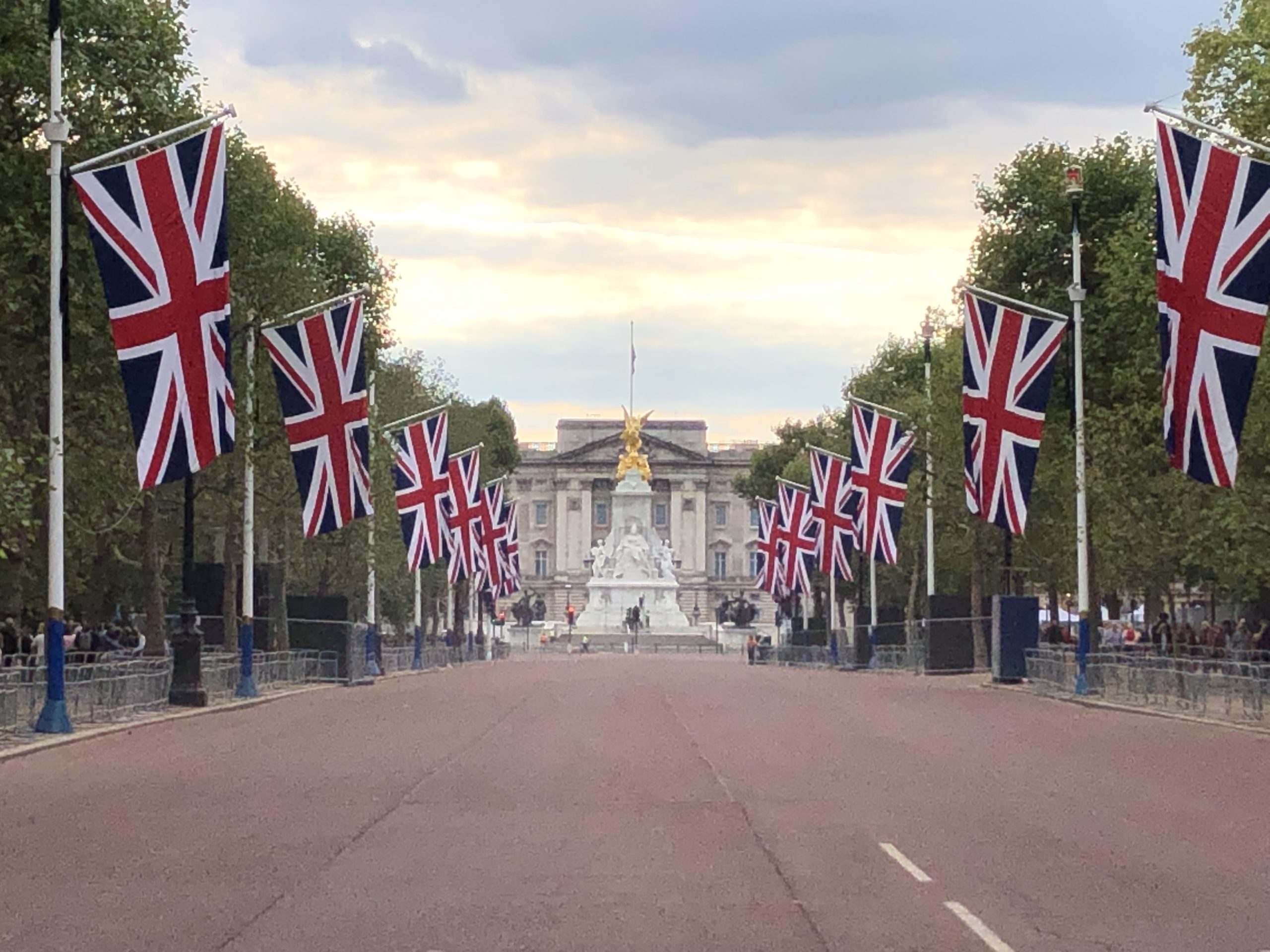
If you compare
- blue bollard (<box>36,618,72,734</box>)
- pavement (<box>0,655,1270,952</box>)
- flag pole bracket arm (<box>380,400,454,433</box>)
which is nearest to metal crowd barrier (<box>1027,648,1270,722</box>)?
pavement (<box>0,655,1270,952</box>)

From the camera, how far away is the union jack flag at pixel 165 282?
2770 centimetres

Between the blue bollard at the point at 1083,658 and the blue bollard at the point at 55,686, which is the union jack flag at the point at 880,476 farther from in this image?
the blue bollard at the point at 55,686

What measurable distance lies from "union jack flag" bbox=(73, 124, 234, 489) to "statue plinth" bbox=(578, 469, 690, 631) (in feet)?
360

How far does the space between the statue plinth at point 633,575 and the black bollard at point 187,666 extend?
327ft

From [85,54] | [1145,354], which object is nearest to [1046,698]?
[1145,354]

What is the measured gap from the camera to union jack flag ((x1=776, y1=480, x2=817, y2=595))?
7575 centimetres

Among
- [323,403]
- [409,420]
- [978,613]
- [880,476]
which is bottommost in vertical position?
[978,613]

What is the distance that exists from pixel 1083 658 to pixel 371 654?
1014 inches

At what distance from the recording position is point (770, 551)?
299 ft

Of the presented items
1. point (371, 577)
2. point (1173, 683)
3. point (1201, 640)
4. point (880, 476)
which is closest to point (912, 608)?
point (1201, 640)

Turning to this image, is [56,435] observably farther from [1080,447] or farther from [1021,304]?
[1080,447]

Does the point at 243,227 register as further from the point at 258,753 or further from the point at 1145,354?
the point at 258,753

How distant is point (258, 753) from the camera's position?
84.7 ft

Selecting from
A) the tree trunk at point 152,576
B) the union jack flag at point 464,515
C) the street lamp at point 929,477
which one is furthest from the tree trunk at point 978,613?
the tree trunk at point 152,576
